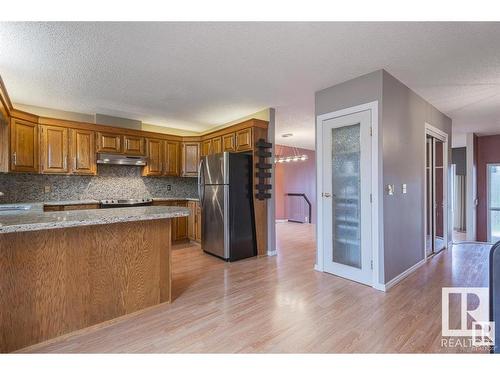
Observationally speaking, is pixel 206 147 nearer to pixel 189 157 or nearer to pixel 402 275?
pixel 189 157

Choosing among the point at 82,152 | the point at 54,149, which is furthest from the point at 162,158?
the point at 54,149

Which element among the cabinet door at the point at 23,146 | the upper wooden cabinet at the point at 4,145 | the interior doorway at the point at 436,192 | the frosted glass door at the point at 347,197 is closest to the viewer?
the frosted glass door at the point at 347,197

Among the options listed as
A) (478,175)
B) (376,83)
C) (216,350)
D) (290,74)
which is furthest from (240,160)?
(478,175)

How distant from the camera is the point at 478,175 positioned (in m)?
6.20

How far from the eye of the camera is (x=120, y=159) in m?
4.57

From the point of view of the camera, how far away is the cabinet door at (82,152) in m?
4.18

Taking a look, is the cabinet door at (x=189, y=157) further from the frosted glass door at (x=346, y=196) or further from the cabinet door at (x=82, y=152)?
the frosted glass door at (x=346, y=196)

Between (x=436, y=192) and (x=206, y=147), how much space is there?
433 centimetres

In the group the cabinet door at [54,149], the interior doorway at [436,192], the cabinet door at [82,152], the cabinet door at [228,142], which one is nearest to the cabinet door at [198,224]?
the cabinet door at [228,142]

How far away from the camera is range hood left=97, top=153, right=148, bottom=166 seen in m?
4.40

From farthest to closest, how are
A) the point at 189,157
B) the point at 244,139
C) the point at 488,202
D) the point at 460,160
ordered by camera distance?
the point at 460,160 < the point at 488,202 < the point at 189,157 < the point at 244,139

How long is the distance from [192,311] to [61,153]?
346cm

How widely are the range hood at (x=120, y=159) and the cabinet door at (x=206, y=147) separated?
112 centimetres
